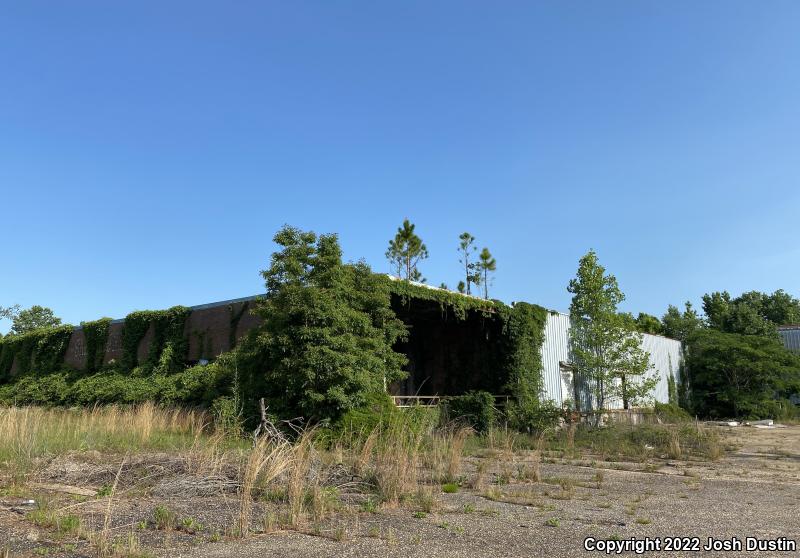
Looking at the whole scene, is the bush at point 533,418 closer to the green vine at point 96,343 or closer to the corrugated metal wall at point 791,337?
the green vine at point 96,343

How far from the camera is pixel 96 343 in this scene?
29.3 metres

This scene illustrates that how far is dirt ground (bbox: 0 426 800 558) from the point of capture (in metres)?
6.09

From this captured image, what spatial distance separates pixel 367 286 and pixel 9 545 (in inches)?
535

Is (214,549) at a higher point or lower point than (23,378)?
lower

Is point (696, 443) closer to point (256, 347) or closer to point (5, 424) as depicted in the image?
point (256, 347)

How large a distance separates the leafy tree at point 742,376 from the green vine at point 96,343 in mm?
31652

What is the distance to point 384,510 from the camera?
7.88 meters

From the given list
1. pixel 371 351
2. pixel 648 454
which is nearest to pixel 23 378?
pixel 371 351

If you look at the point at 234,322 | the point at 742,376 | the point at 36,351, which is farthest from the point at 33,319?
the point at 742,376

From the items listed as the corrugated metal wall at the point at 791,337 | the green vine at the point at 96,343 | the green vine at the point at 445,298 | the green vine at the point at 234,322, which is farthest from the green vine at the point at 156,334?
the corrugated metal wall at the point at 791,337

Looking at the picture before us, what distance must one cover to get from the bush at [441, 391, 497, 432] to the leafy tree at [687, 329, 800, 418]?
18.2 meters

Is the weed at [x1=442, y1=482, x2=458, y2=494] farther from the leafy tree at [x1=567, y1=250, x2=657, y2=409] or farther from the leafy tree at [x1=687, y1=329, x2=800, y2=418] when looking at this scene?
the leafy tree at [x1=687, y1=329, x2=800, y2=418]

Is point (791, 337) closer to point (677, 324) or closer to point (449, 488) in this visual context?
point (677, 324)

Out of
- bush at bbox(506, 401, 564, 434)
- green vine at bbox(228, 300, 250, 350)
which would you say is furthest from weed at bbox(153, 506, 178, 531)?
green vine at bbox(228, 300, 250, 350)
